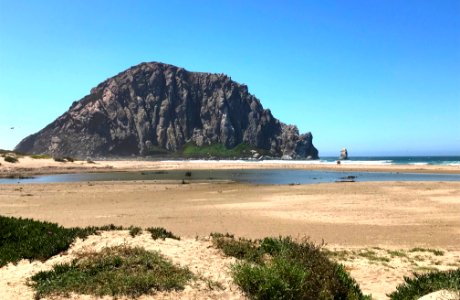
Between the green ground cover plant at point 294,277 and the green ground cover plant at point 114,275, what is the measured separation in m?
1.55

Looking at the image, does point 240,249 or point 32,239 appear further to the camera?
point 32,239

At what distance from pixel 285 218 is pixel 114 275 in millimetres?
14919

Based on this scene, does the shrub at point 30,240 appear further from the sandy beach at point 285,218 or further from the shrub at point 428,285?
the shrub at point 428,285

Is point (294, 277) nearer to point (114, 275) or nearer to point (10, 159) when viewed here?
point (114, 275)

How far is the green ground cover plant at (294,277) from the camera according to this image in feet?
25.9

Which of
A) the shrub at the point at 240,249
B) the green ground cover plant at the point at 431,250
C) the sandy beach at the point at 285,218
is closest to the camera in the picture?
the shrub at the point at 240,249

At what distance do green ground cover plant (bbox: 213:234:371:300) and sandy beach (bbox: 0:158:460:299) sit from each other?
438 mm

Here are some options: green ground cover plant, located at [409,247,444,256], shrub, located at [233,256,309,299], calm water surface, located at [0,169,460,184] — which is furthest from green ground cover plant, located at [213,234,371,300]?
calm water surface, located at [0,169,460,184]

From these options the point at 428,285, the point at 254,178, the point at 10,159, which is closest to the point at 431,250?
the point at 428,285

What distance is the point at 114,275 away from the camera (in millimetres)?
8875

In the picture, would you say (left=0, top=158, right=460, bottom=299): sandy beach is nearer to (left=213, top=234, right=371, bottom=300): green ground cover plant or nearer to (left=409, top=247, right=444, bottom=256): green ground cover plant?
(left=409, top=247, right=444, bottom=256): green ground cover plant

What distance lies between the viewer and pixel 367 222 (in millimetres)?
21391

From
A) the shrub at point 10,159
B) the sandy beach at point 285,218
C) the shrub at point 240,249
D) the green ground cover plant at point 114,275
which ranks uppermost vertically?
the shrub at point 10,159

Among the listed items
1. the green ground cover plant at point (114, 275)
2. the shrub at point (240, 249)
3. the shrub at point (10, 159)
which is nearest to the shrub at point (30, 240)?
the green ground cover plant at point (114, 275)
